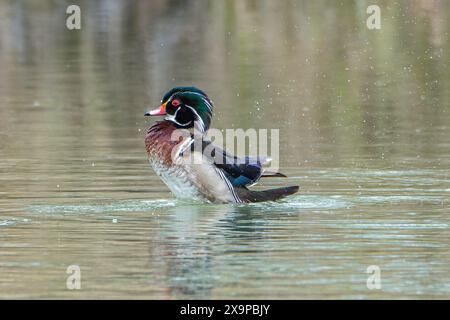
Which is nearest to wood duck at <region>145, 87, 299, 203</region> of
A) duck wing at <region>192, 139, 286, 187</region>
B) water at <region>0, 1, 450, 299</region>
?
duck wing at <region>192, 139, 286, 187</region>

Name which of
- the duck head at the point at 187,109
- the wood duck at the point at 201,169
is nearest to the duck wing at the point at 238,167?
the wood duck at the point at 201,169

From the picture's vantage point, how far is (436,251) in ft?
33.3

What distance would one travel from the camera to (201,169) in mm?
12516

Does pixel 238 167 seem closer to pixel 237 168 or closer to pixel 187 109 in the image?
pixel 237 168

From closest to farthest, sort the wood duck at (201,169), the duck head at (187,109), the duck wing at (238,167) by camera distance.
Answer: the wood duck at (201,169)
the duck wing at (238,167)
the duck head at (187,109)

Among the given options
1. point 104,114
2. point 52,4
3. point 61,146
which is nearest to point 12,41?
point 52,4

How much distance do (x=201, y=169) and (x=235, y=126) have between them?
564 cm

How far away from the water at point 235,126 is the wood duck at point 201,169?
14 centimetres

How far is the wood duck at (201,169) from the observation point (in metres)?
12.5

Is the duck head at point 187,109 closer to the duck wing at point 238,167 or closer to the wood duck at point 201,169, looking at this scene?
the wood duck at point 201,169

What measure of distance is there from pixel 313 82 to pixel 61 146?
8199 millimetres

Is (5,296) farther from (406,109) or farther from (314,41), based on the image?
(314,41)

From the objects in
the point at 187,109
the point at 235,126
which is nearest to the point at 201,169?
the point at 187,109

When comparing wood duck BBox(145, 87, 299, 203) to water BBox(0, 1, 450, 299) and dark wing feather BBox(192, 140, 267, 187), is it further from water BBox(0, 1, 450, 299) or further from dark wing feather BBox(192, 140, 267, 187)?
water BBox(0, 1, 450, 299)
